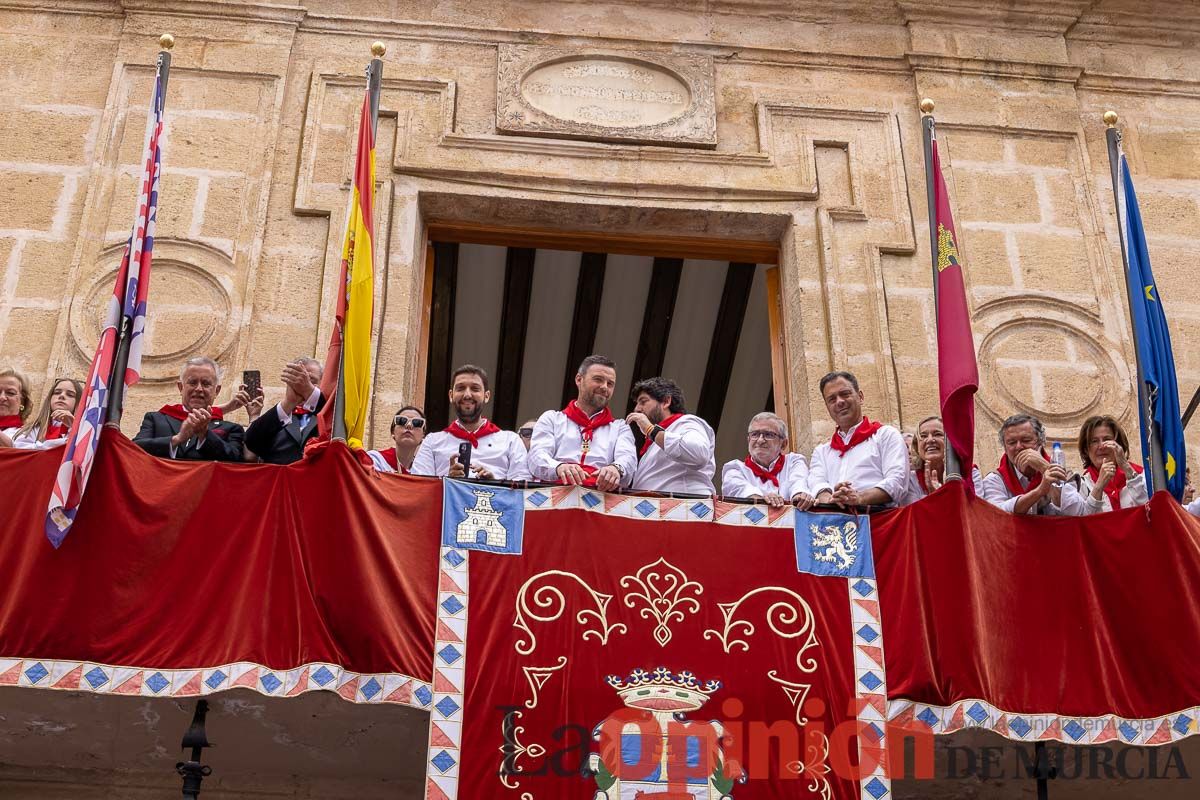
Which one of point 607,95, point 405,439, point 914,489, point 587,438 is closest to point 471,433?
point 405,439

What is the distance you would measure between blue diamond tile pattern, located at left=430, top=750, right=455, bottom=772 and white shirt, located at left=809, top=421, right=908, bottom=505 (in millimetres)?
2335

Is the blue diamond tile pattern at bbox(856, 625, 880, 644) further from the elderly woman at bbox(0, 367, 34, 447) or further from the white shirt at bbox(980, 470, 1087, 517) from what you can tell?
the elderly woman at bbox(0, 367, 34, 447)

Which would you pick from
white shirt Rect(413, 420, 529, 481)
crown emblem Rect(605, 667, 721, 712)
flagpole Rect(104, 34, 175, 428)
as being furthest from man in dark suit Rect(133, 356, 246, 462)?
Answer: crown emblem Rect(605, 667, 721, 712)

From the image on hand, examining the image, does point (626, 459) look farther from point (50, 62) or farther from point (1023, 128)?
point (50, 62)

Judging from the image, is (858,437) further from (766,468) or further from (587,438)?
(587,438)

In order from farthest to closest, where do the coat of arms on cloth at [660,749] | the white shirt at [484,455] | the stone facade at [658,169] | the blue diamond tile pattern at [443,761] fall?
the stone facade at [658,169] → the white shirt at [484,455] → the coat of arms on cloth at [660,749] → the blue diamond tile pattern at [443,761]

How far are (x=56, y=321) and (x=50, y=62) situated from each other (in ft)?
7.17

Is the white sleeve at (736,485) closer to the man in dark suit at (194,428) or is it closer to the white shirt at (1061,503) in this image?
the white shirt at (1061,503)

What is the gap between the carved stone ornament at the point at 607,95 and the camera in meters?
10.6

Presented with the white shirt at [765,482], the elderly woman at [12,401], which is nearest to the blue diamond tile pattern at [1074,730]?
the white shirt at [765,482]

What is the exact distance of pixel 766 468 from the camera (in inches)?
325

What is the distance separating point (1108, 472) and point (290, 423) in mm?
4058

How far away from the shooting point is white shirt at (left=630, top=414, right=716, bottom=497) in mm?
7727

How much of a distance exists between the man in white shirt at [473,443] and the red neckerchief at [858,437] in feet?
5.49
